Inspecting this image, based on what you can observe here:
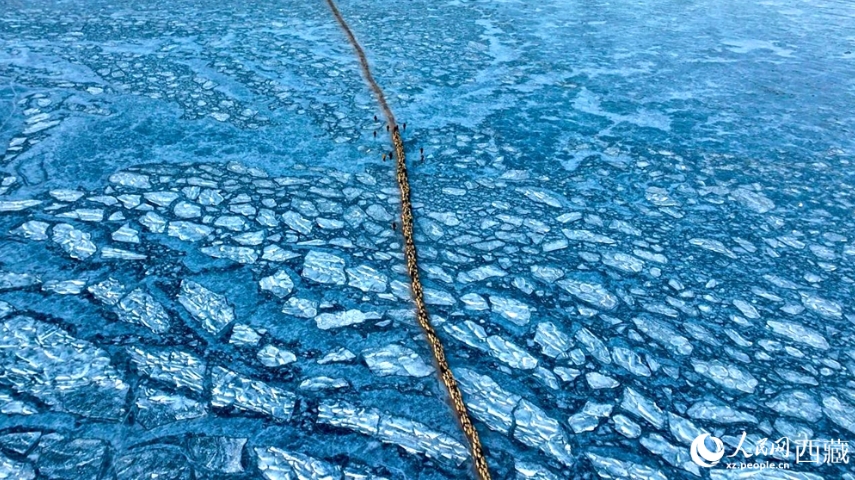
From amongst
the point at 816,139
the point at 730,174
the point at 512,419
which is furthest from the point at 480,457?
the point at 816,139

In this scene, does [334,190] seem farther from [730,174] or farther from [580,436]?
[730,174]

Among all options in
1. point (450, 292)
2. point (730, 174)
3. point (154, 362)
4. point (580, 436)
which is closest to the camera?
point (580, 436)

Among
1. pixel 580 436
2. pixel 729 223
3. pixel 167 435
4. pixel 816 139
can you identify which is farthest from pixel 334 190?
pixel 816 139

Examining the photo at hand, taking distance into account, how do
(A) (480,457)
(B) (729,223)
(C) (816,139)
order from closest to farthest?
(A) (480,457) → (B) (729,223) → (C) (816,139)

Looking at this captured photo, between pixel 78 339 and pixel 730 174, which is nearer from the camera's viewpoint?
pixel 78 339

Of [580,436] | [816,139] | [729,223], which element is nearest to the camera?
[580,436]

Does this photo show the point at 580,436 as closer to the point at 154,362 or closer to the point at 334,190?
the point at 154,362
